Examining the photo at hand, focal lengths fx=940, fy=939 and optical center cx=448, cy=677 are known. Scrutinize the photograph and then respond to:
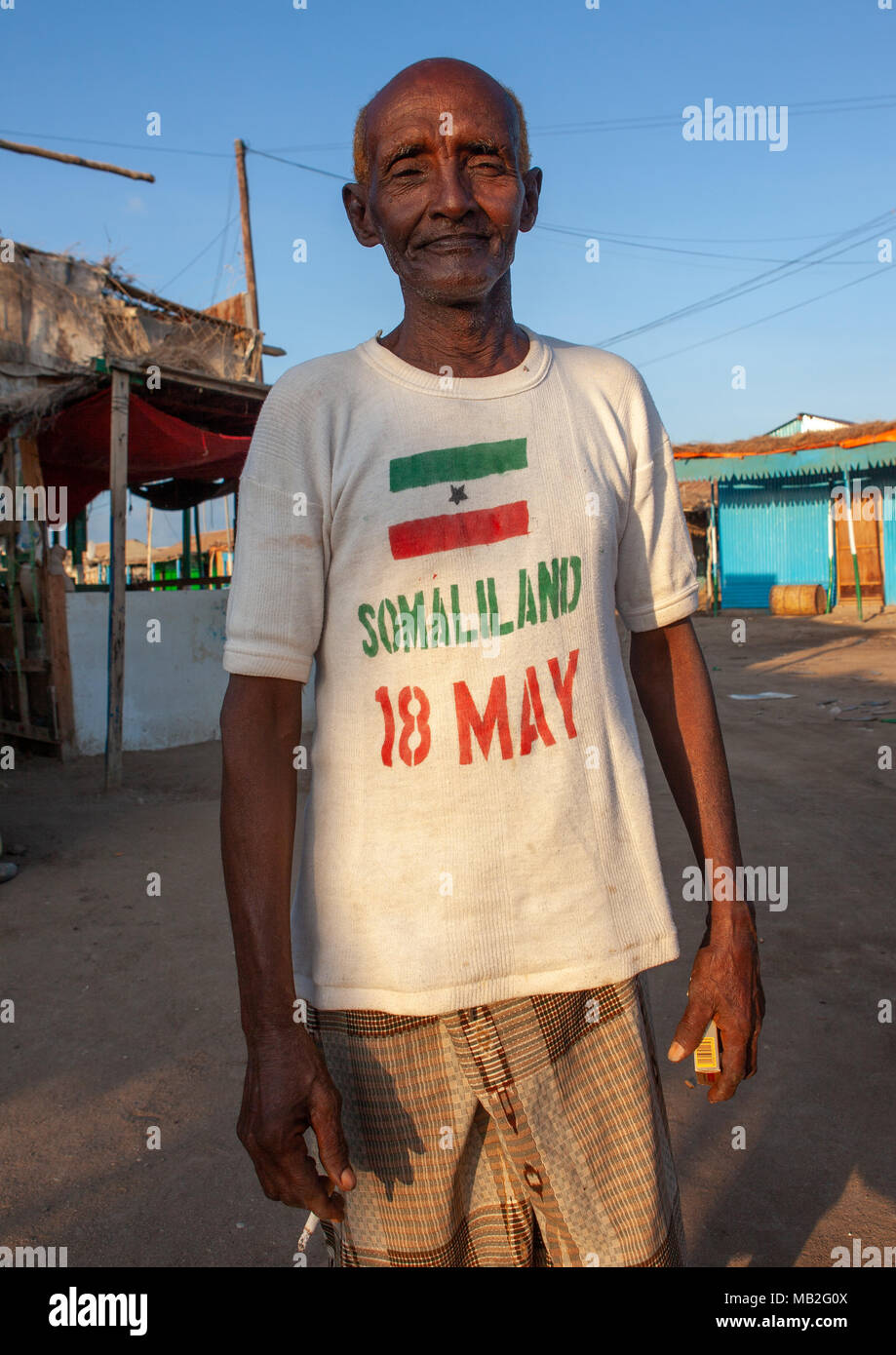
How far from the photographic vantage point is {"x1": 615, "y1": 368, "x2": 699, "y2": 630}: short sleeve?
1365mm

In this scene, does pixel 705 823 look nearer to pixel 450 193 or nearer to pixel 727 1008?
pixel 727 1008

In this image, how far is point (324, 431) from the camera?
3.93 feet

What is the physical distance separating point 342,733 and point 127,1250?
5.45 feet

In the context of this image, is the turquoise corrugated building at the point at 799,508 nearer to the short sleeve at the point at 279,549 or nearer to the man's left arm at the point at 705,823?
the man's left arm at the point at 705,823

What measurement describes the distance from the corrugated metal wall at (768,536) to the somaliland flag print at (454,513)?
1940 centimetres

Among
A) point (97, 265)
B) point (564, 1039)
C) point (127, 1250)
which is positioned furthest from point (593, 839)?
point (97, 265)

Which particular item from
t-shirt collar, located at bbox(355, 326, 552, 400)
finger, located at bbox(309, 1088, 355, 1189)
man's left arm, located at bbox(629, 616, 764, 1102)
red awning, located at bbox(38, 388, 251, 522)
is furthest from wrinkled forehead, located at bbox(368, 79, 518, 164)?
red awning, located at bbox(38, 388, 251, 522)

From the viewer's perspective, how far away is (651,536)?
1394 millimetres

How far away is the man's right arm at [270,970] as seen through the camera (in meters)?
1.15

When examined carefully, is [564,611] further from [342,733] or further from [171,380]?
[171,380]

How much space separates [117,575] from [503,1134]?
6126mm

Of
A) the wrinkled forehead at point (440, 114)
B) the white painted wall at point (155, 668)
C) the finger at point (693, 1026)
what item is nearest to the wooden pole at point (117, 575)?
the white painted wall at point (155, 668)

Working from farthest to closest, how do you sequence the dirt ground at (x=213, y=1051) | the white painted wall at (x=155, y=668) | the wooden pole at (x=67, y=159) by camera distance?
the wooden pole at (x=67, y=159) → the white painted wall at (x=155, y=668) → the dirt ground at (x=213, y=1051)

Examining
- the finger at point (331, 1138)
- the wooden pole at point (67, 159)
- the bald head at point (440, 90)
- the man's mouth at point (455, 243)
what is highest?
the wooden pole at point (67, 159)
